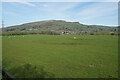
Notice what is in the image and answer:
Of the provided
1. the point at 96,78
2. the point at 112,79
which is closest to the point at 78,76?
the point at 96,78

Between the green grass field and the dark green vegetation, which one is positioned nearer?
the green grass field

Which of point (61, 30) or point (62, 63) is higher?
point (61, 30)

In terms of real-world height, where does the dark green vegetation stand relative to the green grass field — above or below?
above

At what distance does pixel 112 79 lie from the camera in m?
4.35

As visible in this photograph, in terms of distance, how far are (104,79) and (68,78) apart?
1.65 m

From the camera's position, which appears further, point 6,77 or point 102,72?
point 102,72

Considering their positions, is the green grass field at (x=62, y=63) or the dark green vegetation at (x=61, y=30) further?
the dark green vegetation at (x=61, y=30)

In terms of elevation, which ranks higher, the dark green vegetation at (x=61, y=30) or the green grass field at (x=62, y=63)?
the dark green vegetation at (x=61, y=30)

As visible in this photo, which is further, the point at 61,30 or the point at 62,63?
the point at 61,30

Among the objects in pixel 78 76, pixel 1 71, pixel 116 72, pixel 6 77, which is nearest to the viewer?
pixel 6 77

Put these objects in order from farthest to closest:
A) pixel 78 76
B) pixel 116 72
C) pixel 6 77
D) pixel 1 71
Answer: pixel 116 72, pixel 78 76, pixel 1 71, pixel 6 77

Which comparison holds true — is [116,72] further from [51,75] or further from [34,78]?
[34,78]

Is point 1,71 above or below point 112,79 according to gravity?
above

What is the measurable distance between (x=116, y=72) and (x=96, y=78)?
55.4 inches
